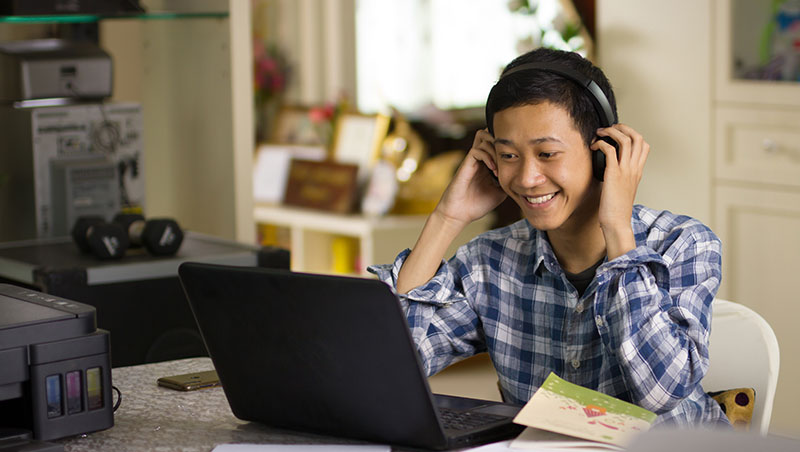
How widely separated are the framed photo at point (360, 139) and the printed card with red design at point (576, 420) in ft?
9.39

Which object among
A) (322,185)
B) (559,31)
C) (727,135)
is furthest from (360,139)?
(727,135)

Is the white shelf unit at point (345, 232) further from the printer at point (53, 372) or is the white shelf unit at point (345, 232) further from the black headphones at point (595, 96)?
the printer at point (53, 372)

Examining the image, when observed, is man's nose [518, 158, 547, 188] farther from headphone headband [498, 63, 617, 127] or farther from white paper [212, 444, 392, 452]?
white paper [212, 444, 392, 452]

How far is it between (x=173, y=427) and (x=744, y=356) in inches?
29.9

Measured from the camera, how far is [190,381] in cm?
142

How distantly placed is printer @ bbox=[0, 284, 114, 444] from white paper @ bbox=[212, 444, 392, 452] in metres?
0.18

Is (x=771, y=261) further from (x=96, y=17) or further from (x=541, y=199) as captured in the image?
(x=96, y=17)

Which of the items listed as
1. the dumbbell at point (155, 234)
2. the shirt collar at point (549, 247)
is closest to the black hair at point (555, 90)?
the shirt collar at point (549, 247)

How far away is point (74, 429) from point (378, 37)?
12.6ft

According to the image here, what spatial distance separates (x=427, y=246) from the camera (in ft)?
5.13

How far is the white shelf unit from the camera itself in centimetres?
379

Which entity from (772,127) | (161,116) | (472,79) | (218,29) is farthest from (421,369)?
(472,79)

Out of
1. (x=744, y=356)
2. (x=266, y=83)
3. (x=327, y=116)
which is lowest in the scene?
(x=744, y=356)

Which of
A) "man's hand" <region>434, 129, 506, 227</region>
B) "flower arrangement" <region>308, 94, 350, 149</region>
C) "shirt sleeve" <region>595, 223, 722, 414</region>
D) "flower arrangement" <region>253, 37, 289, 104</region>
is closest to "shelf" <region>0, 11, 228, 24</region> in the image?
"man's hand" <region>434, 129, 506, 227</region>
